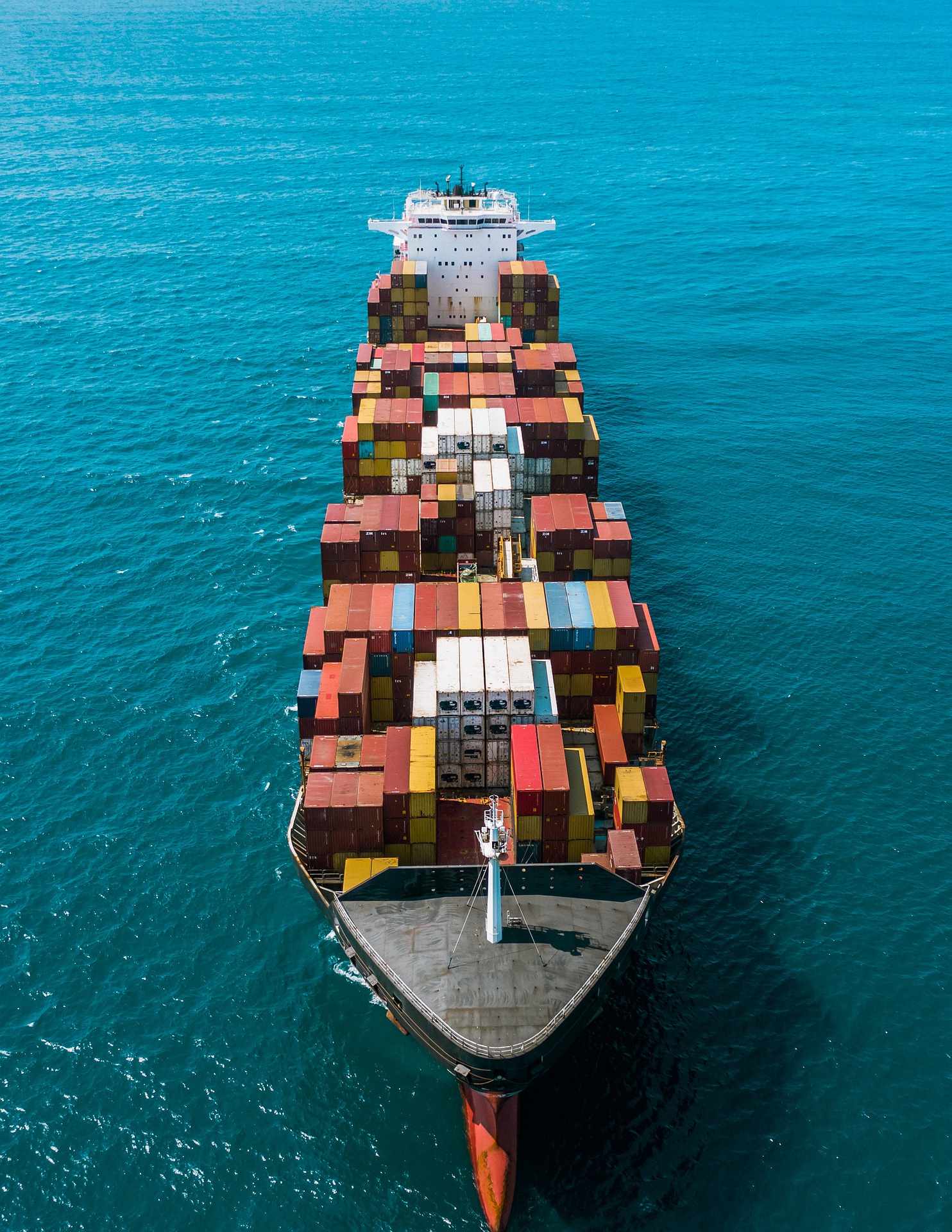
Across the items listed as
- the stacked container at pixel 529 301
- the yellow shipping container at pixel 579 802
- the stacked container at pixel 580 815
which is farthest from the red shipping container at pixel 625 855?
the stacked container at pixel 529 301

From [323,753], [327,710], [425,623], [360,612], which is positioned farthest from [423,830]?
[360,612]

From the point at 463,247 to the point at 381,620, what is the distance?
56.7m

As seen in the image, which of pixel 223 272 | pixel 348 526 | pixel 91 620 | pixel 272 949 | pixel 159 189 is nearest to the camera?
pixel 272 949

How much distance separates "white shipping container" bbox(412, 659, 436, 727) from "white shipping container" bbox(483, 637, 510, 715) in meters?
2.67

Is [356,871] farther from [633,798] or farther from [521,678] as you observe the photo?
[633,798]

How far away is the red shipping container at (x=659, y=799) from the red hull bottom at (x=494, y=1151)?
13025 millimetres

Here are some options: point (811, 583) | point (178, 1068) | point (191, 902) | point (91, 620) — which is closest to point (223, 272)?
point (91, 620)

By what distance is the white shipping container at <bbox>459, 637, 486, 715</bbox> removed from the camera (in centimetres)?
4922

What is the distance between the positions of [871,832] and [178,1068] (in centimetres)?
3684

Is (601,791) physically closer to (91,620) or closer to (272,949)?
(272,949)

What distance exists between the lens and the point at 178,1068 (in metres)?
44.3

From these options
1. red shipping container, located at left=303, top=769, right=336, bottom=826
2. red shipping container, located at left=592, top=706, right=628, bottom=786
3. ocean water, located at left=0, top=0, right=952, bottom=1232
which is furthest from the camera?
red shipping container, located at left=592, top=706, right=628, bottom=786

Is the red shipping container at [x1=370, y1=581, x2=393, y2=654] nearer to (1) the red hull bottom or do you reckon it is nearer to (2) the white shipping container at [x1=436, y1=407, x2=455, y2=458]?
(2) the white shipping container at [x1=436, y1=407, x2=455, y2=458]

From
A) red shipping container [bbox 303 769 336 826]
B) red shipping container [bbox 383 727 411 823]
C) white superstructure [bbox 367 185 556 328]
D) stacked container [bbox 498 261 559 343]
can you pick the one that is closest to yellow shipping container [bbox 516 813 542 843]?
red shipping container [bbox 383 727 411 823]
